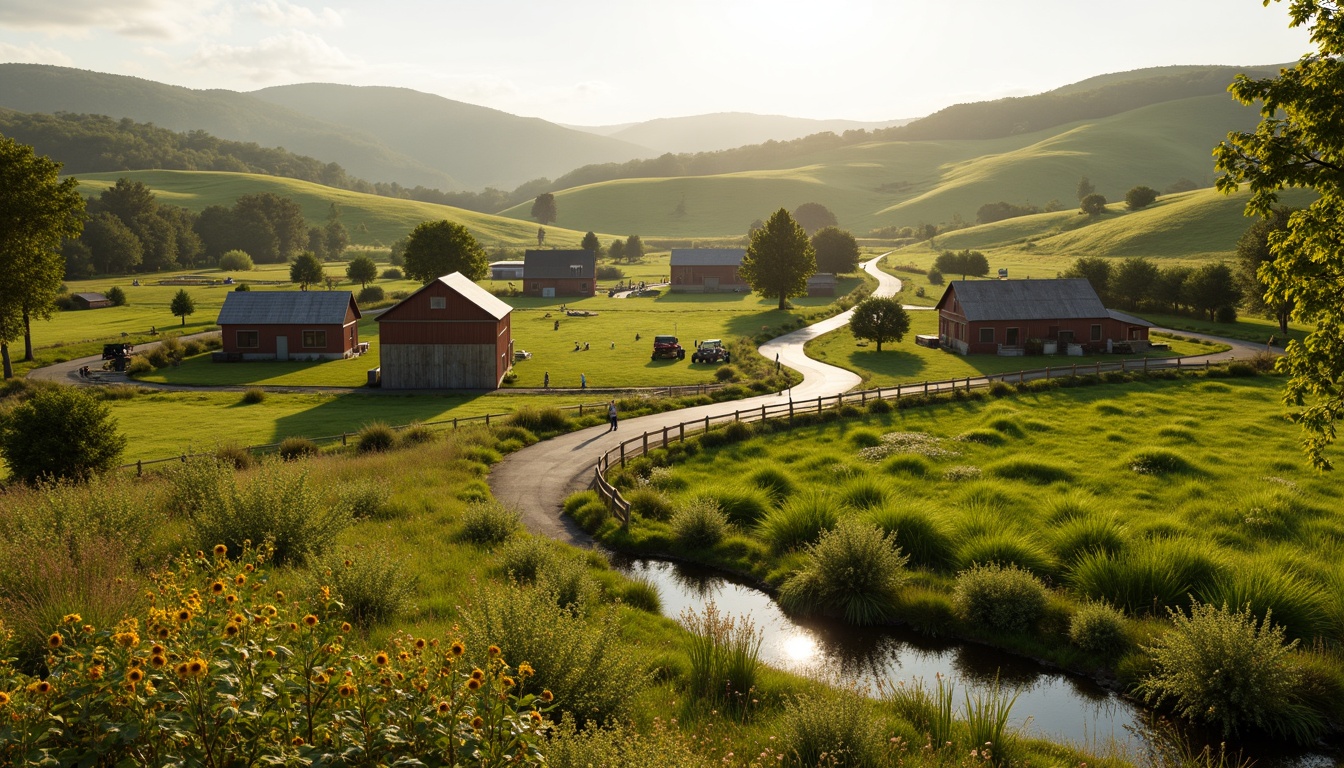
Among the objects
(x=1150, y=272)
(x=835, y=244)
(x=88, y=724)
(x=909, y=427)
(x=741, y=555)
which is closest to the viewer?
(x=88, y=724)

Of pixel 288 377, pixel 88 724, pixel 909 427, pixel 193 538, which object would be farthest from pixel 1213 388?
pixel 288 377

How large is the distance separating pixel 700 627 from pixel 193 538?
1066cm

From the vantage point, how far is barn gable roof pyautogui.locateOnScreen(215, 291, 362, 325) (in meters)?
65.9

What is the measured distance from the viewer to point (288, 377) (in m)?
59.1

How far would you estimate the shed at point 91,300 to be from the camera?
318ft

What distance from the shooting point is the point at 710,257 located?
130875mm

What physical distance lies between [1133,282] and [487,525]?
286 feet

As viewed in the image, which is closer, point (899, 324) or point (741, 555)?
point (741, 555)

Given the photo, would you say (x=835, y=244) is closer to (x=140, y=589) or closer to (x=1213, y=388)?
(x=1213, y=388)

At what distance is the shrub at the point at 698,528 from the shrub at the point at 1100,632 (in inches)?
396

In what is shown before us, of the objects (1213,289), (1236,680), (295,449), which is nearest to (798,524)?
(1236,680)

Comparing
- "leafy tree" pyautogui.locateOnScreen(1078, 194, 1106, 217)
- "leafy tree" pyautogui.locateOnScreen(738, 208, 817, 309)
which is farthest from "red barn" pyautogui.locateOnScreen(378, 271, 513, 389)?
"leafy tree" pyautogui.locateOnScreen(1078, 194, 1106, 217)

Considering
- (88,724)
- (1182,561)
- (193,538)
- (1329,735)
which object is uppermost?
(88,724)

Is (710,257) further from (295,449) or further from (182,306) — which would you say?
(295,449)
